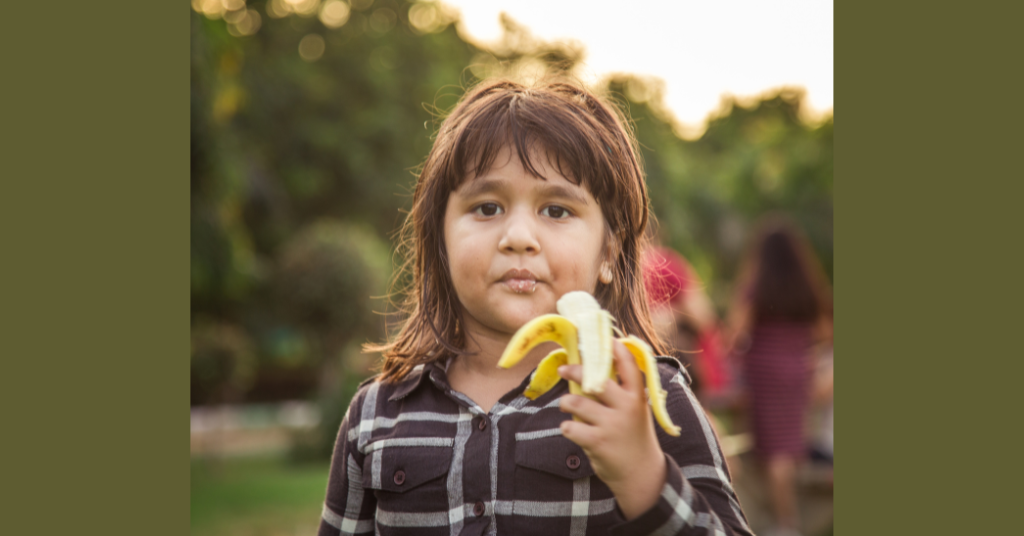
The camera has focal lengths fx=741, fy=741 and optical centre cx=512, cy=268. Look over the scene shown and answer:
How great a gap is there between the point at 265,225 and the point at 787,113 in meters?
32.6

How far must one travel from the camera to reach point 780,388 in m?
4.96

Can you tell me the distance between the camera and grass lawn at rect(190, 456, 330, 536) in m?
6.76

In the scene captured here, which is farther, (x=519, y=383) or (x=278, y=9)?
(x=278, y=9)

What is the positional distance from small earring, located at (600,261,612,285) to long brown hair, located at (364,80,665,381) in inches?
1.6

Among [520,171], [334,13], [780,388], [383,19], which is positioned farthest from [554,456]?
[383,19]

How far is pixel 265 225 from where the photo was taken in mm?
16062

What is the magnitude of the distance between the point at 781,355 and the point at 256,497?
5951 mm

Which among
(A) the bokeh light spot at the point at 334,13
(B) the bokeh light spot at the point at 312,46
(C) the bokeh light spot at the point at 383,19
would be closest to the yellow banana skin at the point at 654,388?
(B) the bokeh light spot at the point at 312,46

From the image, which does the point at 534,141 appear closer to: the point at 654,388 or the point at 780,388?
the point at 654,388

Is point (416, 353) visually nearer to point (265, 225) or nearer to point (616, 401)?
point (616, 401)

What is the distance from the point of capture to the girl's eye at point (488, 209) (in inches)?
67.0

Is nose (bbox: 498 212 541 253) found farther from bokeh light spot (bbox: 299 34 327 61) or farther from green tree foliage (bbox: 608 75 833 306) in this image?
green tree foliage (bbox: 608 75 833 306)

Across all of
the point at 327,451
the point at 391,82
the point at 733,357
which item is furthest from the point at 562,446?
the point at 391,82

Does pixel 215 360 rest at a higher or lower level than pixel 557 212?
lower
